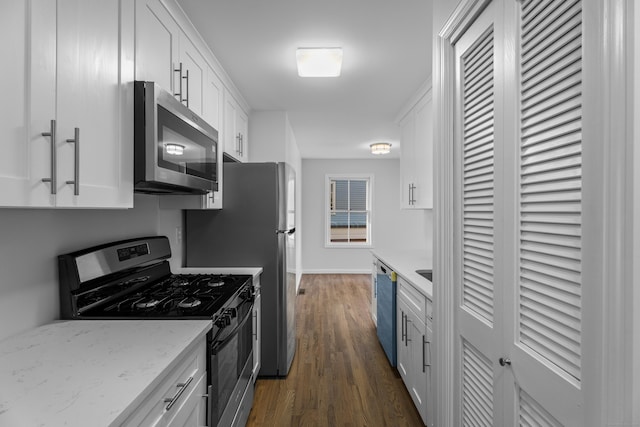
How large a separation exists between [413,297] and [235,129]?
215cm

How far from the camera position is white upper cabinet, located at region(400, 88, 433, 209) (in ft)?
10.4

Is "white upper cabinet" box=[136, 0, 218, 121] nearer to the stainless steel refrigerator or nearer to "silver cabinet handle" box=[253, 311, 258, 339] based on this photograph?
the stainless steel refrigerator

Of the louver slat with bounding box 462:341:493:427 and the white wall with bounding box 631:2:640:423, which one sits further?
the louver slat with bounding box 462:341:493:427

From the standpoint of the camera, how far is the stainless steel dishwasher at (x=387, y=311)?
281cm

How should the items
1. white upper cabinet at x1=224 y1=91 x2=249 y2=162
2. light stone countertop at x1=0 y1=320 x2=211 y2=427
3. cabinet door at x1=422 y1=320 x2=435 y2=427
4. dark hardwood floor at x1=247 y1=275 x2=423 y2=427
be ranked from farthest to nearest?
white upper cabinet at x1=224 y1=91 x2=249 y2=162 → dark hardwood floor at x1=247 y1=275 x2=423 y2=427 → cabinet door at x1=422 y1=320 x2=435 y2=427 → light stone countertop at x1=0 y1=320 x2=211 y2=427

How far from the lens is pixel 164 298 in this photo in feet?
5.62

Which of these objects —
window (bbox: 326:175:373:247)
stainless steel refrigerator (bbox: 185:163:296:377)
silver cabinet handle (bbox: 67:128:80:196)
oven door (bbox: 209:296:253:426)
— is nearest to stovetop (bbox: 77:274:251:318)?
oven door (bbox: 209:296:253:426)

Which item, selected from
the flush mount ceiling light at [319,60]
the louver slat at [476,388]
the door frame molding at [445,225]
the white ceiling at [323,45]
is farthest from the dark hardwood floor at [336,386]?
the white ceiling at [323,45]

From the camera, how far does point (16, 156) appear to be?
2.76ft

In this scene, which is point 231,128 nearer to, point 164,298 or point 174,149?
point 174,149

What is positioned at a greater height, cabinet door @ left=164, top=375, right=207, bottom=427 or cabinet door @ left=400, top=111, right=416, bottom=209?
cabinet door @ left=400, top=111, right=416, bottom=209

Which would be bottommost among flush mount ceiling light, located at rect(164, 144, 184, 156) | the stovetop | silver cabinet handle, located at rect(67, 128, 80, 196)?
the stovetop

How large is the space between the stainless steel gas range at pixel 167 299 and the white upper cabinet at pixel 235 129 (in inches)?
45.1

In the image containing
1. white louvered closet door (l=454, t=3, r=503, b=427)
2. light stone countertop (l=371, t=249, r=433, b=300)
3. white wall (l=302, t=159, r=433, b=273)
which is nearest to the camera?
white louvered closet door (l=454, t=3, r=503, b=427)
